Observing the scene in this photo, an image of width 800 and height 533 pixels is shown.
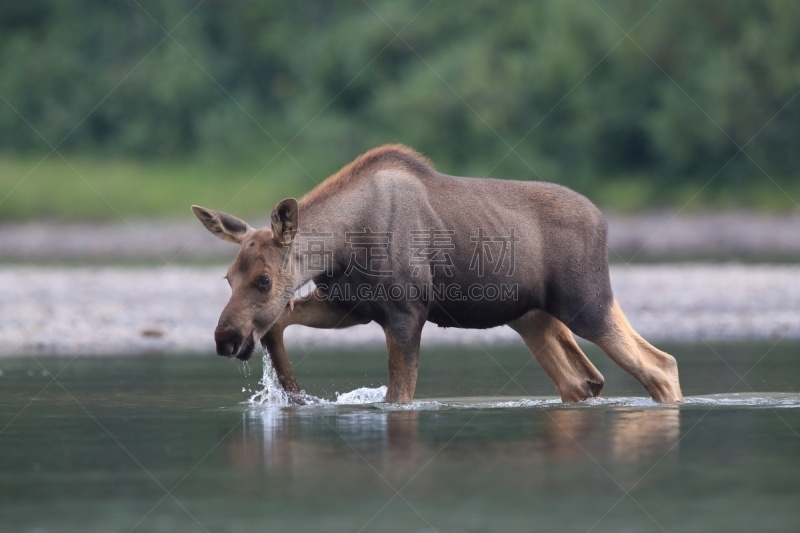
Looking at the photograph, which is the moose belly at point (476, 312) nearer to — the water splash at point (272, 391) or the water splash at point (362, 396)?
the water splash at point (362, 396)

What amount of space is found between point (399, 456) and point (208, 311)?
11.6 metres

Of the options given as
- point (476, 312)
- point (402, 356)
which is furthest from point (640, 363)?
point (402, 356)

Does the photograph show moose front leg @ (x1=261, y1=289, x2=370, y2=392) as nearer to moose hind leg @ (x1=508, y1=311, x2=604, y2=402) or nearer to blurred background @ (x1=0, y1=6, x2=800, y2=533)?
blurred background @ (x1=0, y1=6, x2=800, y2=533)

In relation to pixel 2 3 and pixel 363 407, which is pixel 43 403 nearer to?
pixel 363 407

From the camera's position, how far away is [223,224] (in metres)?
9.85

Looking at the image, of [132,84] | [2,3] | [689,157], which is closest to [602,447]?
[689,157]

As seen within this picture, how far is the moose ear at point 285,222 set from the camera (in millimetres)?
9438

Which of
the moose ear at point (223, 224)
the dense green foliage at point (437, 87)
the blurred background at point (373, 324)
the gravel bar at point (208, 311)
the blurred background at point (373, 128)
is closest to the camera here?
the blurred background at point (373, 324)

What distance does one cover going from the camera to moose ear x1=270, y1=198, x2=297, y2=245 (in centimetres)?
944

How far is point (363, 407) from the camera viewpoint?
10023 mm

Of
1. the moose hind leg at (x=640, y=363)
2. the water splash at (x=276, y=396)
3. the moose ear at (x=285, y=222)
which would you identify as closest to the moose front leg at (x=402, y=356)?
the water splash at (x=276, y=396)

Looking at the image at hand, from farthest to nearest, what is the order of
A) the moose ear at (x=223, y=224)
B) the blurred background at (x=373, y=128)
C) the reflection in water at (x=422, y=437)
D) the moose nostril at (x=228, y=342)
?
the blurred background at (x=373, y=128) < the moose ear at (x=223, y=224) < the moose nostril at (x=228, y=342) < the reflection in water at (x=422, y=437)

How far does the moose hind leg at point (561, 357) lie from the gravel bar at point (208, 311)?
5359 millimetres

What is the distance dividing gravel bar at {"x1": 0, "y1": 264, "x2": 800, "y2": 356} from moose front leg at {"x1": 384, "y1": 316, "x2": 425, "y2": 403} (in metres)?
6.11
